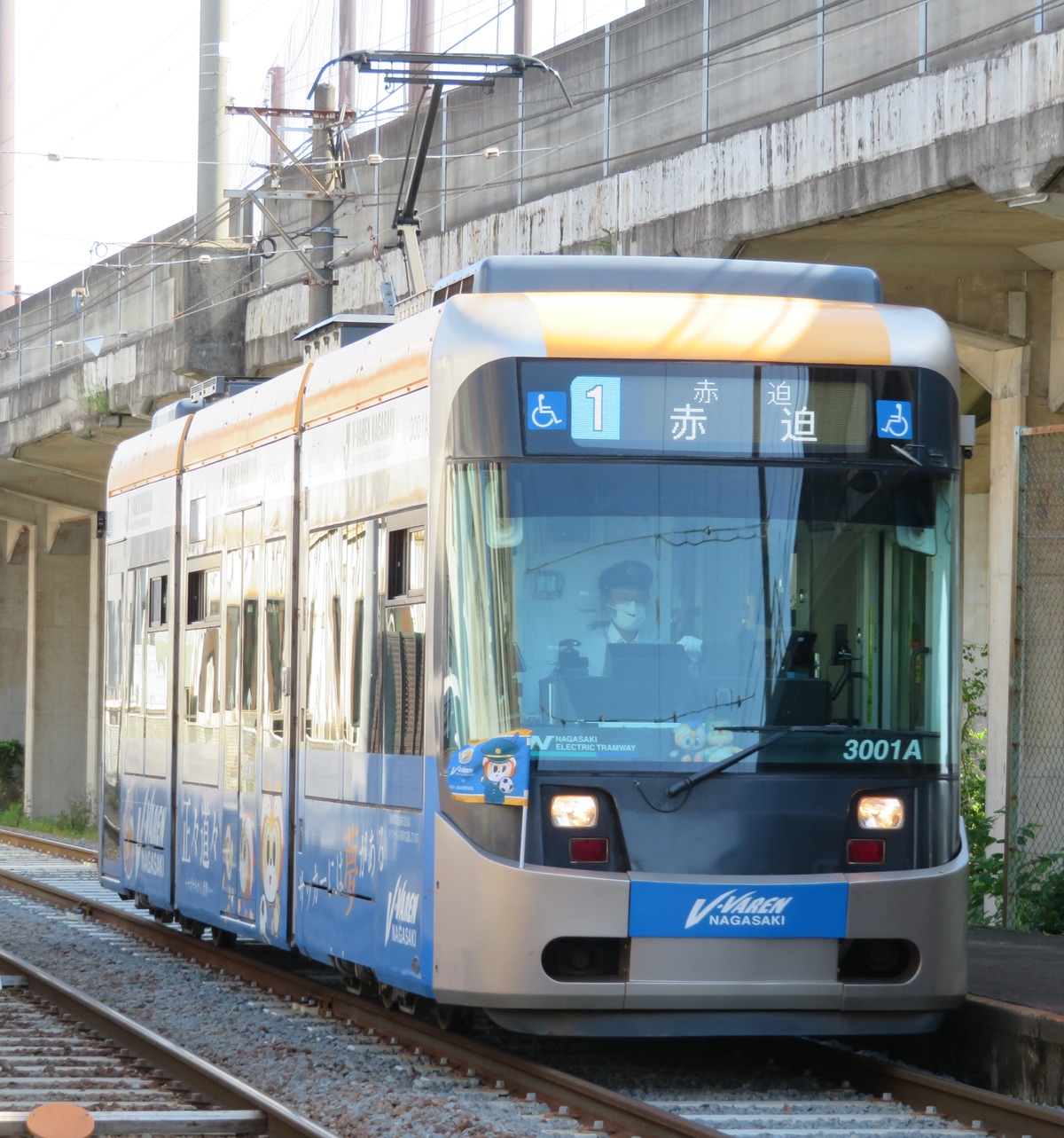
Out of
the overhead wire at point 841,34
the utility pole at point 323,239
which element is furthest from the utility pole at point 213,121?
the overhead wire at point 841,34

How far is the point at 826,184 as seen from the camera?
45.0 ft

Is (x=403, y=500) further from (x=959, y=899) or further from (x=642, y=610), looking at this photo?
(x=959, y=899)

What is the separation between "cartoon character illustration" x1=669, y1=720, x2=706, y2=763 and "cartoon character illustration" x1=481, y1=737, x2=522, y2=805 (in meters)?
0.60

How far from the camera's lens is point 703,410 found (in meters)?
8.39

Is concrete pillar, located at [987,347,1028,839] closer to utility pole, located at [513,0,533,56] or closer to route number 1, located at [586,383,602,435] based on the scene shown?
utility pole, located at [513,0,533,56]

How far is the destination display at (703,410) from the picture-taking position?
27.1ft

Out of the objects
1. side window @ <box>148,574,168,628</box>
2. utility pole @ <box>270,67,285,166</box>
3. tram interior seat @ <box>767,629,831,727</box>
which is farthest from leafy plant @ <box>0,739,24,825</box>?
tram interior seat @ <box>767,629,831,727</box>

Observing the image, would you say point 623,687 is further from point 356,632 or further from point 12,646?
point 12,646

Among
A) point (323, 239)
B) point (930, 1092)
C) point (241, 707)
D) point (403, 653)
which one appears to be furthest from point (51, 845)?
point (930, 1092)

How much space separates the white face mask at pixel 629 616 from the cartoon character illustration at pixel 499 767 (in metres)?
0.59

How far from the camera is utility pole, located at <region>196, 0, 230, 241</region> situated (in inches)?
1082

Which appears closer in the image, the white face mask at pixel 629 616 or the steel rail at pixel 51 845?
the white face mask at pixel 629 616

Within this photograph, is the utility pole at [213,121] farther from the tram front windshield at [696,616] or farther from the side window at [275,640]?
the tram front windshield at [696,616]

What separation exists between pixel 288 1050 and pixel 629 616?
270 centimetres
